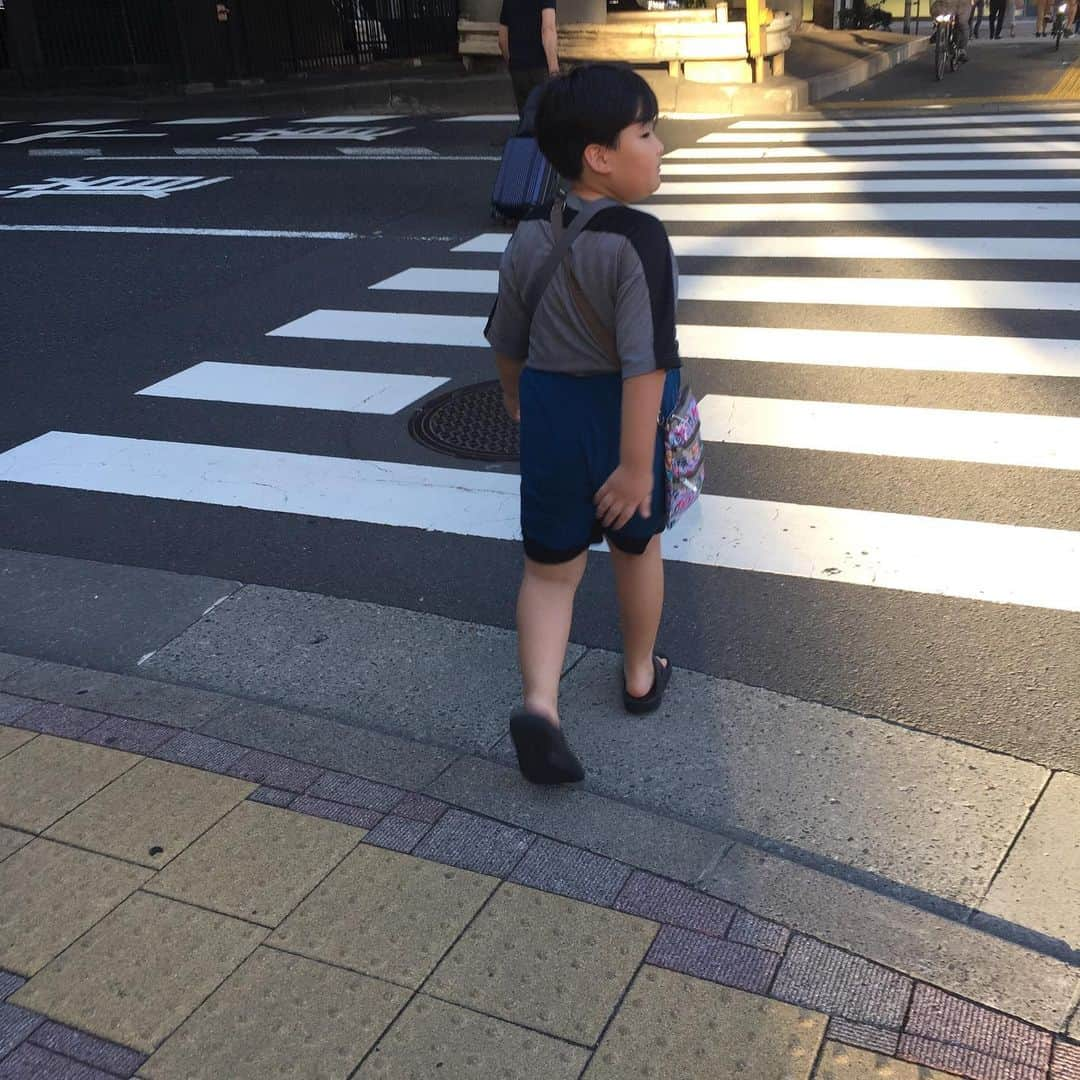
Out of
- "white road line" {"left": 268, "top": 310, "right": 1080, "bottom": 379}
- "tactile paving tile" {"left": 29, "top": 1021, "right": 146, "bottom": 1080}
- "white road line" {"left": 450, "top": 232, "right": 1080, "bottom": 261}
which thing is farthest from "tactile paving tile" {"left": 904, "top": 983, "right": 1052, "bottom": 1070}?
"white road line" {"left": 450, "top": 232, "right": 1080, "bottom": 261}

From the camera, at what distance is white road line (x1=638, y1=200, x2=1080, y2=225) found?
9211mm

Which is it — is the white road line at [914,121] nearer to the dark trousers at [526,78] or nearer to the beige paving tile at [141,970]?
the dark trousers at [526,78]

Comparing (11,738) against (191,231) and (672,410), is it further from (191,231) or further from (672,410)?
(191,231)

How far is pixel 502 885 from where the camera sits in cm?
280

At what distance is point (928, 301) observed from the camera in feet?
23.6

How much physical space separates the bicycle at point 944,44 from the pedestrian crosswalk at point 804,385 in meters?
8.79

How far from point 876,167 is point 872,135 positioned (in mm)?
2289

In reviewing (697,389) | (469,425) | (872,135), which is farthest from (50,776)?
(872,135)

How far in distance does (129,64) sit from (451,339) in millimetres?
18590

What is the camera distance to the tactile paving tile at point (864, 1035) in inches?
91.7

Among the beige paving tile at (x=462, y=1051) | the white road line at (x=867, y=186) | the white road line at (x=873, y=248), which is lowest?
the beige paving tile at (x=462, y=1051)

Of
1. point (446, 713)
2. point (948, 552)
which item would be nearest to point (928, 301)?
point (948, 552)

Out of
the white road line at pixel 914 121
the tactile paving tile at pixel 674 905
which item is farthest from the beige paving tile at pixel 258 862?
the white road line at pixel 914 121

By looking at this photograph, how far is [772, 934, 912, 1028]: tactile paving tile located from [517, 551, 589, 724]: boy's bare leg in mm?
861
